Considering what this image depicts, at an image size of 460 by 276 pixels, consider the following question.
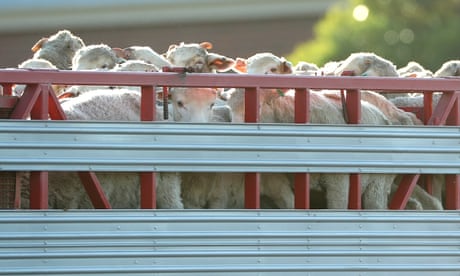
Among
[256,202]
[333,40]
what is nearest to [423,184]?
[256,202]

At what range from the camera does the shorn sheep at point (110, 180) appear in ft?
27.3

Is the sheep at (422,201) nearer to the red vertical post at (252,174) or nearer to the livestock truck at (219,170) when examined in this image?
the livestock truck at (219,170)

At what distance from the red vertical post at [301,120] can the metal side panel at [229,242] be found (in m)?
0.16

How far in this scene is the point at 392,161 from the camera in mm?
7977

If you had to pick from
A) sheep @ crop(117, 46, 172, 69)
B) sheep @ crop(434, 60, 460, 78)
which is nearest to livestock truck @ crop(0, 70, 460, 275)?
sheep @ crop(117, 46, 172, 69)

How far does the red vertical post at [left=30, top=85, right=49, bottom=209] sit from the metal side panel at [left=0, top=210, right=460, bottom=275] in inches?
5.3

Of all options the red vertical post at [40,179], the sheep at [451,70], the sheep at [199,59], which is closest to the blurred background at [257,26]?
the sheep at [451,70]

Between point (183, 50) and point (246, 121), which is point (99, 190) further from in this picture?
point (183, 50)

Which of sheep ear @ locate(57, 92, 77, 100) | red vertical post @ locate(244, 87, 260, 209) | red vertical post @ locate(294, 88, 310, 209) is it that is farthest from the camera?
sheep ear @ locate(57, 92, 77, 100)

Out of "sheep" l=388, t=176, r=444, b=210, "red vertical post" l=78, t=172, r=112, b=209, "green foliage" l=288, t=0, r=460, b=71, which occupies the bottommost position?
"sheep" l=388, t=176, r=444, b=210

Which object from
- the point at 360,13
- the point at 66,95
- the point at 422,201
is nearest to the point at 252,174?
the point at 422,201

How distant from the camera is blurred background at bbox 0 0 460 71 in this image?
104 ft

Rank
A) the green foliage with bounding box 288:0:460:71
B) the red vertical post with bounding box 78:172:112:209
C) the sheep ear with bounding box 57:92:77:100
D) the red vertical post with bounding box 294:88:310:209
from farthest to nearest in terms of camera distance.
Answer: the green foliage with bounding box 288:0:460:71, the sheep ear with bounding box 57:92:77:100, the red vertical post with bounding box 294:88:310:209, the red vertical post with bounding box 78:172:112:209

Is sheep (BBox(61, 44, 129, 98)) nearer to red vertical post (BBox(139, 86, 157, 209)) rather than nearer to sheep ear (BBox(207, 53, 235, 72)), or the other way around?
sheep ear (BBox(207, 53, 235, 72))
